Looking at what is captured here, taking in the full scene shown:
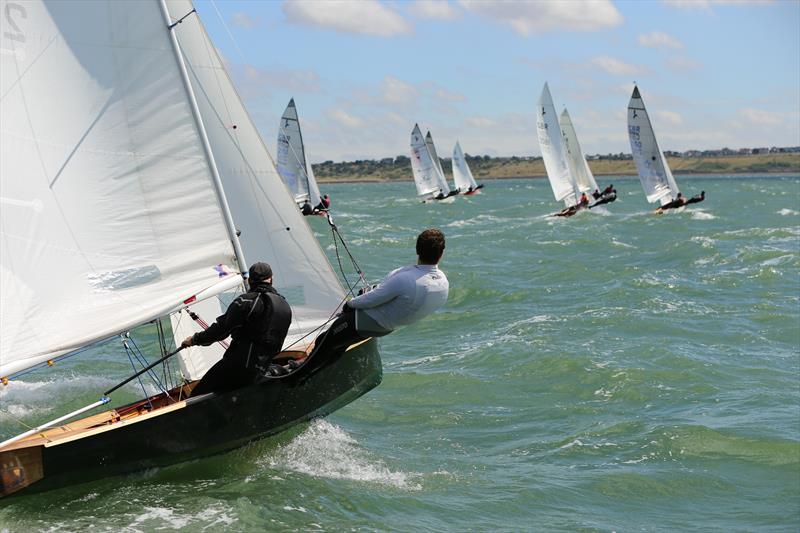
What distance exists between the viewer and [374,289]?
7211 millimetres

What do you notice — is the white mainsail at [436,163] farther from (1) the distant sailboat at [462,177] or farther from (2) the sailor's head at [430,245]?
(2) the sailor's head at [430,245]

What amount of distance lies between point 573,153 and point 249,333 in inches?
1515

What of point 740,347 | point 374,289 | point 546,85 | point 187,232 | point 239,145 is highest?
point 546,85

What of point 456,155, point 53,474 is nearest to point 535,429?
point 53,474

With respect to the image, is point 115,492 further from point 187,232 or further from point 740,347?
point 740,347

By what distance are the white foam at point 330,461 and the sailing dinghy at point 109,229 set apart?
353 mm

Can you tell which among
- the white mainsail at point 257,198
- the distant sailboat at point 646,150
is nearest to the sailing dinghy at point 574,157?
the distant sailboat at point 646,150

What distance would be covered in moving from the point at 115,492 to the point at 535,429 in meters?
4.49

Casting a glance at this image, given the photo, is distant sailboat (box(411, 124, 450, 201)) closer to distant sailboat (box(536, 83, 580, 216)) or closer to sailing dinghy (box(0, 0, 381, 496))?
distant sailboat (box(536, 83, 580, 216))

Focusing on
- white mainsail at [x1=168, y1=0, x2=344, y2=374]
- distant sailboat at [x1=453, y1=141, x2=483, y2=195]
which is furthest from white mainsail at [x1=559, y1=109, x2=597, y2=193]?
white mainsail at [x1=168, y1=0, x2=344, y2=374]

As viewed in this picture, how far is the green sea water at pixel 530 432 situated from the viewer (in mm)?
7246

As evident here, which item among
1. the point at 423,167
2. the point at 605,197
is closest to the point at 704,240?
the point at 605,197

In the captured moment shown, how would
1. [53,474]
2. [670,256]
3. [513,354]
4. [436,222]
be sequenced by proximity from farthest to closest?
[436,222] < [670,256] < [513,354] < [53,474]

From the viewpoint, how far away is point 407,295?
701 cm
